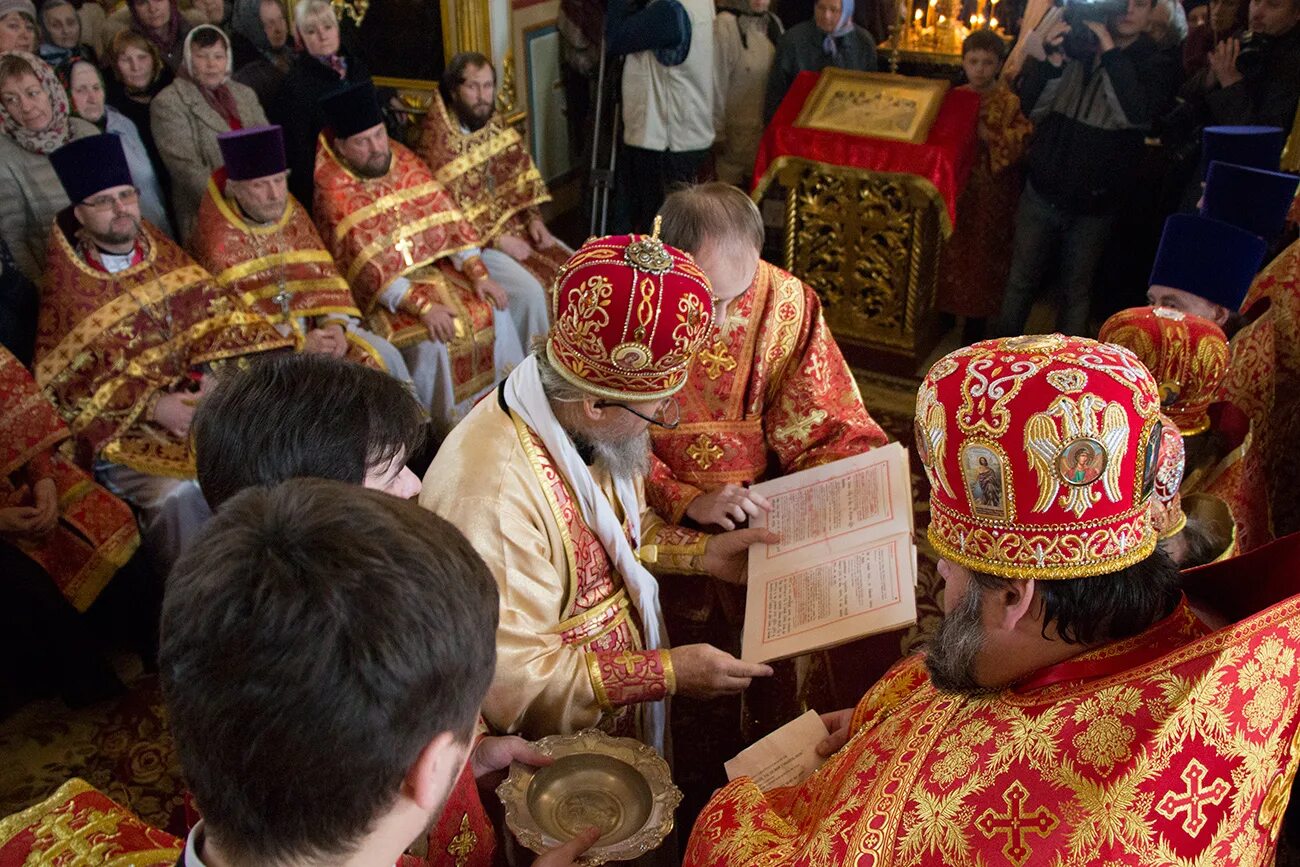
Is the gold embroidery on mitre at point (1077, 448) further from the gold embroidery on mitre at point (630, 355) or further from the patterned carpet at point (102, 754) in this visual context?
the patterned carpet at point (102, 754)

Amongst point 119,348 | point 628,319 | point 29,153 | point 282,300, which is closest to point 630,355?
point 628,319

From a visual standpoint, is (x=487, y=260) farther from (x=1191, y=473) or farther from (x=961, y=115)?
(x=1191, y=473)

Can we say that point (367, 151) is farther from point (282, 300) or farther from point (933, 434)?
point (933, 434)

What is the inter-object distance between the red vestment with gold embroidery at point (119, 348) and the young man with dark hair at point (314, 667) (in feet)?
Result: 11.1

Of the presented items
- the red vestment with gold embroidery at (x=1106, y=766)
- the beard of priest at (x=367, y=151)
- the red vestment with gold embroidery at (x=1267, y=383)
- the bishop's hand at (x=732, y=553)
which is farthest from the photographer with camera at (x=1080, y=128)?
the red vestment with gold embroidery at (x=1106, y=766)

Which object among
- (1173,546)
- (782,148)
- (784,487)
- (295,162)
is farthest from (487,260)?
(1173,546)

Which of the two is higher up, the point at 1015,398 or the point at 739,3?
the point at 1015,398

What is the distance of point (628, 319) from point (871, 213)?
398 cm

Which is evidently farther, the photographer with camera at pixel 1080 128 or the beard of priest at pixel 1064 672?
the photographer with camera at pixel 1080 128

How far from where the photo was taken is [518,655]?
7.37 ft

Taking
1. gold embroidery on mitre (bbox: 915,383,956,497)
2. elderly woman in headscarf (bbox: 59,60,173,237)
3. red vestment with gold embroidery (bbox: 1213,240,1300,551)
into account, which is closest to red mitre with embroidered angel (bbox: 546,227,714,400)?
gold embroidery on mitre (bbox: 915,383,956,497)

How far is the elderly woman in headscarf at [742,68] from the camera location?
726 centimetres

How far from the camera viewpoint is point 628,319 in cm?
224

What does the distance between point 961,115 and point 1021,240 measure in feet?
2.64
